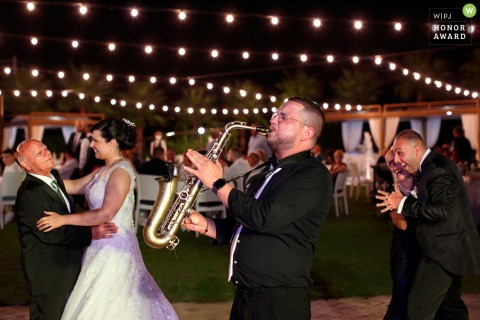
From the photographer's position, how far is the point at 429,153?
494 cm

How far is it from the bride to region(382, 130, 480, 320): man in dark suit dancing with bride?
71.4 inches

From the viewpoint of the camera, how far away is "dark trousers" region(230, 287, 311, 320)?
11.1ft

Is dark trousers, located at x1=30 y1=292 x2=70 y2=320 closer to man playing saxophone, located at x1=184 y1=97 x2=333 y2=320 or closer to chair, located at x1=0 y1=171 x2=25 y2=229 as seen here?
man playing saxophone, located at x1=184 y1=97 x2=333 y2=320

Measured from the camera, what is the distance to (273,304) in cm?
338

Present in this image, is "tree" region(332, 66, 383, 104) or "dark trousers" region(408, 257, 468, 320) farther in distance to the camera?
"tree" region(332, 66, 383, 104)

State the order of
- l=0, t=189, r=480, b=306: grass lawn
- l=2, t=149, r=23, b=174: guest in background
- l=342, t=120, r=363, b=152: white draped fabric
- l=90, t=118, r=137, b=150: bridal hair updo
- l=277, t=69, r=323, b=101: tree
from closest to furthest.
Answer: l=90, t=118, r=137, b=150: bridal hair updo, l=0, t=189, r=480, b=306: grass lawn, l=2, t=149, r=23, b=174: guest in background, l=342, t=120, r=363, b=152: white draped fabric, l=277, t=69, r=323, b=101: tree

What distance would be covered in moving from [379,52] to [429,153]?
38.0 ft

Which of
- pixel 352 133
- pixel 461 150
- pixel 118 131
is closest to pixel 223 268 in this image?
pixel 118 131

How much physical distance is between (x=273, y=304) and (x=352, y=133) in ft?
77.1

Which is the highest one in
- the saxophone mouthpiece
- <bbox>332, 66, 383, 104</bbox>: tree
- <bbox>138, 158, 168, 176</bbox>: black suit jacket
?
<bbox>332, 66, 383, 104</bbox>: tree

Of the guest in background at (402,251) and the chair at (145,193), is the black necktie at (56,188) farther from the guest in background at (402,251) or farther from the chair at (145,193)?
the chair at (145,193)

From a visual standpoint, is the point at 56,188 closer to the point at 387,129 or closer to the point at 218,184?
the point at 218,184

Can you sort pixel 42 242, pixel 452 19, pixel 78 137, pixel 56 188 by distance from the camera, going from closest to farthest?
pixel 42 242
pixel 56 188
pixel 452 19
pixel 78 137

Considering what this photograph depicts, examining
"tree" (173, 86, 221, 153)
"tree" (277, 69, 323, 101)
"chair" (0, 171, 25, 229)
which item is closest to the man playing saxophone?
"chair" (0, 171, 25, 229)
